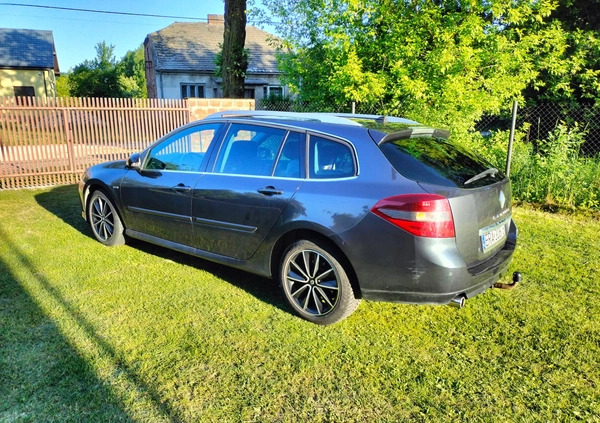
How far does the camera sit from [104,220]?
536 cm

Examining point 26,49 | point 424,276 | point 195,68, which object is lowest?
point 424,276

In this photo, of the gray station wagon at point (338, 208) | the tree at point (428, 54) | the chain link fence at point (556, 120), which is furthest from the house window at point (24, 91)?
the gray station wagon at point (338, 208)

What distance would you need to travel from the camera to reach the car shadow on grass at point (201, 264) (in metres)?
4.09

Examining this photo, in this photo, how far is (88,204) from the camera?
555cm

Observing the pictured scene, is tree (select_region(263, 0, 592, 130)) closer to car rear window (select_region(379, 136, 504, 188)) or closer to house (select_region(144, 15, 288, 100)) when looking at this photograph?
car rear window (select_region(379, 136, 504, 188))

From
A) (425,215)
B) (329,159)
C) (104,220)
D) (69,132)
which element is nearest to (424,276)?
(425,215)

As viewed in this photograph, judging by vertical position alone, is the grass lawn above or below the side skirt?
below

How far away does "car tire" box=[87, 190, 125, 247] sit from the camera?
521 cm

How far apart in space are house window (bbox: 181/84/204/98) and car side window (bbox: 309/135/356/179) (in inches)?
974

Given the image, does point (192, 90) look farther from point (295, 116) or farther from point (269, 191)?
A: point (269, 191)

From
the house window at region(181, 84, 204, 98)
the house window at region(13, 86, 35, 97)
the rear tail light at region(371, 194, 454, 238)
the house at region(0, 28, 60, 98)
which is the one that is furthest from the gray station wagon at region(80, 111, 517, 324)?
the house window at region(13, 86, 35, 97)

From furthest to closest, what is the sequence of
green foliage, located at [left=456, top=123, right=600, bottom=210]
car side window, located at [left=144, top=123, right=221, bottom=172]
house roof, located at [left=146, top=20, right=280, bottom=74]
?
house roof, located at [left=146, top=20, right=280, bottom=74] → green foliage, located at [left=456, top=123, right=600, bottom=210] → car side window, located at [left=144, top=123, right=221, bottom=172]

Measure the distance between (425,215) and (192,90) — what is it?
26227mm

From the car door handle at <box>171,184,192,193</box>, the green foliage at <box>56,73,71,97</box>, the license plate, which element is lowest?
the license plate
